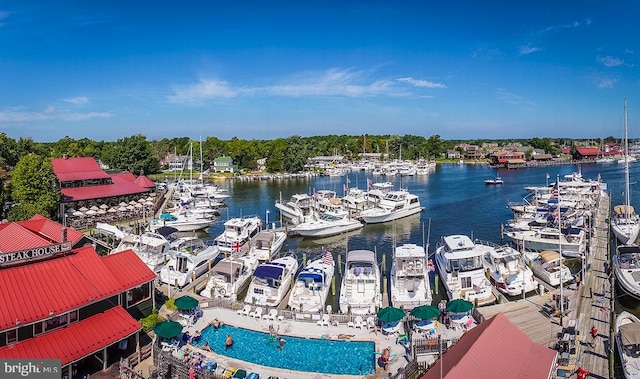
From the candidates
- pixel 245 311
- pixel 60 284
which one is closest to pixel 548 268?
pixel 245 311

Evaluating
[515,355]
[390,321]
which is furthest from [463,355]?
[390,321]

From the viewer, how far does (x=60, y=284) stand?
19.5m

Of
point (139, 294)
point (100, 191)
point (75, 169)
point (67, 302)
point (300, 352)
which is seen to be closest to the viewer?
point (67, 302)

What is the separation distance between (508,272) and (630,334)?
1263 centimetres

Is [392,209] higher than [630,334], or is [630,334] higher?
[392,209]

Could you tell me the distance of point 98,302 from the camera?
800 inches

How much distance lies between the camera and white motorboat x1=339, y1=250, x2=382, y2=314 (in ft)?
88.4

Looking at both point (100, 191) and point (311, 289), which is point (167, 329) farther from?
point (100, 191)

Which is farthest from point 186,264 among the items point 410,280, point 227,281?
point 410,280

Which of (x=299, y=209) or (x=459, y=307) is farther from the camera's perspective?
(x=299, y=209)

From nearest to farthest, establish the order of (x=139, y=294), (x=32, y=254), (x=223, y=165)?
(x=32, y=254), (x=139, y=294), (x=223, y=165)

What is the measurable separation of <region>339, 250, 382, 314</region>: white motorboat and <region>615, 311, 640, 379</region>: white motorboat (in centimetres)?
1207

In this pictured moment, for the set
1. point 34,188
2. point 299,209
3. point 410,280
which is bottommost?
point 410,280

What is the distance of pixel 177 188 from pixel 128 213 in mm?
21431
